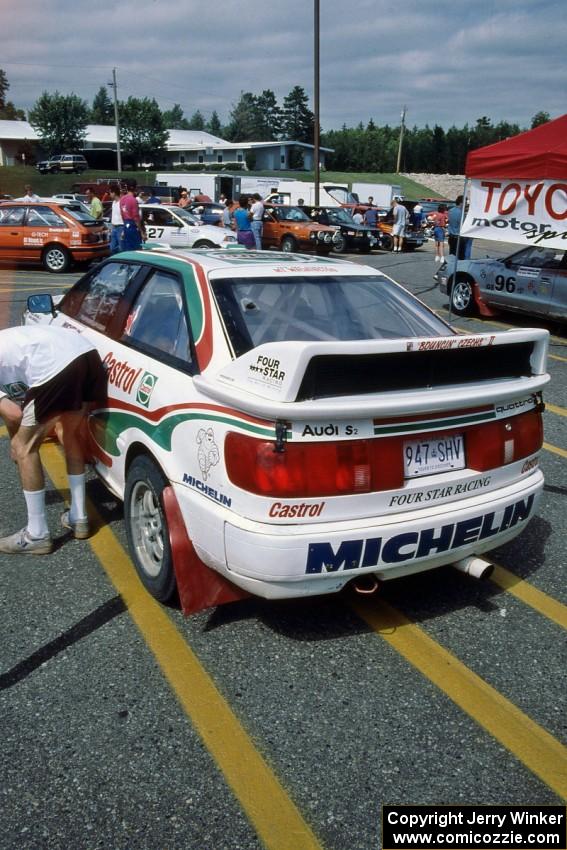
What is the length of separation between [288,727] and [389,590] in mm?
1116

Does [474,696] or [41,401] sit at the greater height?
[41,401]

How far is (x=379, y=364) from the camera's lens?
279cm

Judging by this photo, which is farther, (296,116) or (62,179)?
(296,116)

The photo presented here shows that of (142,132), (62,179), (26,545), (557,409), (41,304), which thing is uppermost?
(142,132)

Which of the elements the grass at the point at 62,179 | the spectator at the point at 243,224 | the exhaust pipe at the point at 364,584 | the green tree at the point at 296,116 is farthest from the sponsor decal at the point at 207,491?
the green tree at the point at 296,116

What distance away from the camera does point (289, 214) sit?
70.9 ft

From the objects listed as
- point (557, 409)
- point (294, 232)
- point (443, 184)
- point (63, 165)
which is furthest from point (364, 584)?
point (443, 184)

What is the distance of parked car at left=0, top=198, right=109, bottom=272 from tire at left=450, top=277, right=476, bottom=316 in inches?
327

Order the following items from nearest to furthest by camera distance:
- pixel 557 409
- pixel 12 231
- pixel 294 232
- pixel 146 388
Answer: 1. pixel 146 388
2. pixel 557 409
3. pixel 12 231
4. pixel 294 232

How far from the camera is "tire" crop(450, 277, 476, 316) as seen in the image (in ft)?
37.2

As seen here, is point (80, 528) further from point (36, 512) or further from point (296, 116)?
point (296, 116)

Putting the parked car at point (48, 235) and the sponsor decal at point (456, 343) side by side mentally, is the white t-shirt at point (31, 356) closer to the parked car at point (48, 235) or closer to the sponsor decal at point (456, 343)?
the sponsor decal at point (456, 343)

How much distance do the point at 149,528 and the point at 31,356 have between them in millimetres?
1066

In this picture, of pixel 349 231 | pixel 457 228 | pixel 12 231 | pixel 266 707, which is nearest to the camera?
pixel 266 707
